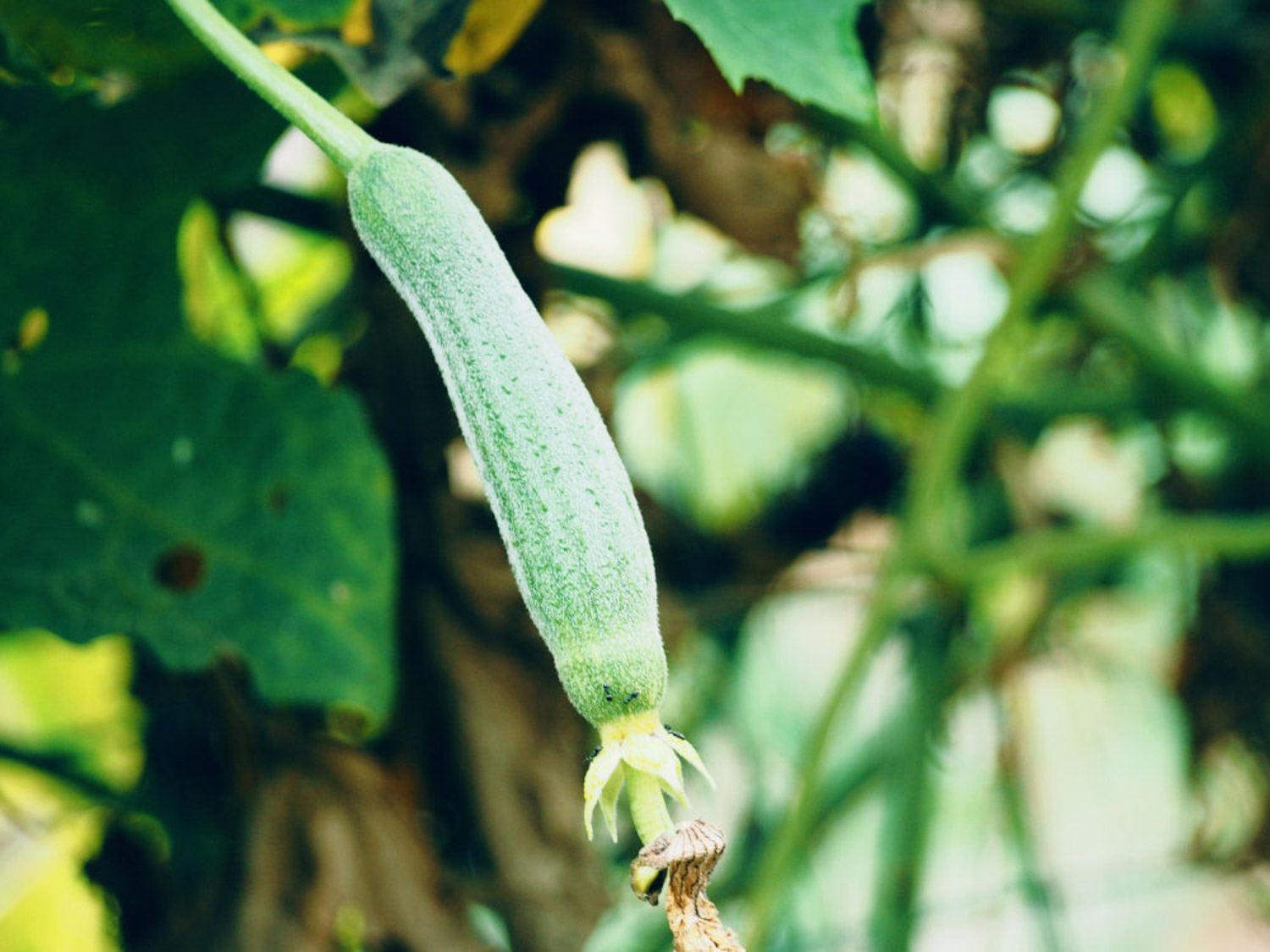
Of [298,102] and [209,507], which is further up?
[298,102]

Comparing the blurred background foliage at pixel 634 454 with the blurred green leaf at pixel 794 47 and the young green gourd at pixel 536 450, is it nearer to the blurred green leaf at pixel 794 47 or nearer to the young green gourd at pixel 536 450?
the blurred green leaf at pixel 794 47

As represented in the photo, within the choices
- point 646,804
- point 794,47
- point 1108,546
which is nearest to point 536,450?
point 646,804

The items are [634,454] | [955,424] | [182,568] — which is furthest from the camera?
[634,454]

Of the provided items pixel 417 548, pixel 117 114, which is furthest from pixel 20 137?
pixel 417 548

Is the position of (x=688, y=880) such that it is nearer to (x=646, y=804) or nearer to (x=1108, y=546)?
(x=646, y=804)

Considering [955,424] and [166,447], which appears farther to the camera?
[955,424]

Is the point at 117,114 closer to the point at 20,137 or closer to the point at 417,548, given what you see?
the point at 20,137

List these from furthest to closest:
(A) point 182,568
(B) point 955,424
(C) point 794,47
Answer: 1. (B) point 955,424
2. (A) point 182,568
3. (C) point 794,47
